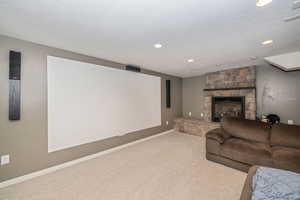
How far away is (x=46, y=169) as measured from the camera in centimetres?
233

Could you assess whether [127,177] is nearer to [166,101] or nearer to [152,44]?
[152,44]

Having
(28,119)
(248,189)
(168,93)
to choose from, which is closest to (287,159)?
(248,189)

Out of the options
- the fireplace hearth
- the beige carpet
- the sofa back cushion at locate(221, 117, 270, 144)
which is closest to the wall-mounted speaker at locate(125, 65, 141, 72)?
the beige carpet

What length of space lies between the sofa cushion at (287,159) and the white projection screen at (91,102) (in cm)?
303

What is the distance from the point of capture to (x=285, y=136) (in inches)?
→ 93.6

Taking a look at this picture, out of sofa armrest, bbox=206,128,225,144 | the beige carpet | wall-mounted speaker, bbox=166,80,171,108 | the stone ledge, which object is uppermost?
wall-mounted speaker, bbox=166,80,171,108

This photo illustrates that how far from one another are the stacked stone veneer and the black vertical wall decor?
5.15 m

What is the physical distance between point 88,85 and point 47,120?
1.00 metres

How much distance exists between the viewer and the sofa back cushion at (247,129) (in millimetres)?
2576

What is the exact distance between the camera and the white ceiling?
135 centimetres

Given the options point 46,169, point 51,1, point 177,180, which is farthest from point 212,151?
point 51,1

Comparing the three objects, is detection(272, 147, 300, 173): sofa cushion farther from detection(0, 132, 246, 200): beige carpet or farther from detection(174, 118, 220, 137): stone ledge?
detection(174, 118, 220, 137): stone ledge

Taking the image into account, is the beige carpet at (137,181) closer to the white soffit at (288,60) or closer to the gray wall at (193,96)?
the gray wall at (193,96)

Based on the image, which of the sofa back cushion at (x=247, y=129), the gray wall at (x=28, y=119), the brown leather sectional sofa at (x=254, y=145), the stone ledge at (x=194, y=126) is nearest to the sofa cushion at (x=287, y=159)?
the brown leather sectional sofa at (x=254, y=145)
